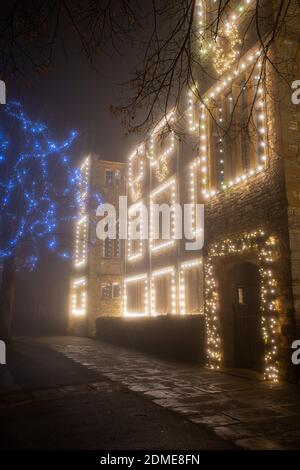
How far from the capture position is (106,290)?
2506 cm

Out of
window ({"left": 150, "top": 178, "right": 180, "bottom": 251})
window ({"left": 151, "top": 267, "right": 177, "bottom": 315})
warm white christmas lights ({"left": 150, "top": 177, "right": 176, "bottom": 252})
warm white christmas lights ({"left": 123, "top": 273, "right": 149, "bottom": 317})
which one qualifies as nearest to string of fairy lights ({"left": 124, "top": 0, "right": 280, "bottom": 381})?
window ({"left": 151, "top": 267, "right": 177, "bottom": 315})

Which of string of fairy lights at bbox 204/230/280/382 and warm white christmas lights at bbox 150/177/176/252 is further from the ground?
warm white christmas lights at bbox 150/177/176/252

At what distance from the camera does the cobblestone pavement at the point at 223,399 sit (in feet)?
16.9

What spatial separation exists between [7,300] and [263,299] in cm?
1260

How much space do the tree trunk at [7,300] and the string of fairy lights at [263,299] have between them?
33.7 ft

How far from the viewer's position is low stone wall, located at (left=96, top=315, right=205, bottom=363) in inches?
494

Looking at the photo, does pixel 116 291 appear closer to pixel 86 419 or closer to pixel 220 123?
pixel 220 123

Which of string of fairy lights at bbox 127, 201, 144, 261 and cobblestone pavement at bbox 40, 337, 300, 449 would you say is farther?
string of fairy lights at bbox 127, 201, 144, 261

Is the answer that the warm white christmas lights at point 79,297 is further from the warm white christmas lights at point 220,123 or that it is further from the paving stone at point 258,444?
the paving stone at point 258,444

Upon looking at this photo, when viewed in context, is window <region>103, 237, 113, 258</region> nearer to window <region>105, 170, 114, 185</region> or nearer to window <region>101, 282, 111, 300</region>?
window <region>101, 282, 111, 300</region>

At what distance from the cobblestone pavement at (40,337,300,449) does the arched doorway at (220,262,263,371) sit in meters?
0.99

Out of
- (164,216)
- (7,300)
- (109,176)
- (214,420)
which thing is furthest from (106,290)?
(214,420)

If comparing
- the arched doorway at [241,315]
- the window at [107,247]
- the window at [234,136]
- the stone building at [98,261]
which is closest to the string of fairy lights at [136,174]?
the stone building at [98,261]

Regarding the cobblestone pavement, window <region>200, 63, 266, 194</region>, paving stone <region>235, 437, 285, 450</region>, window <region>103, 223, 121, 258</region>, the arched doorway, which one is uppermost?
window <region>200, 63, 266, 194</region>
